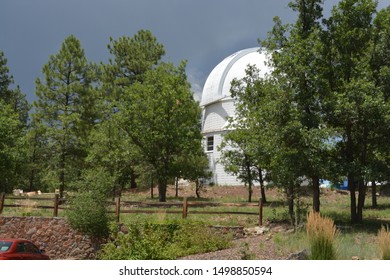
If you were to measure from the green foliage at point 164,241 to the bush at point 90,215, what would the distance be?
2.44 m

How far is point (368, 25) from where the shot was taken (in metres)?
17.9

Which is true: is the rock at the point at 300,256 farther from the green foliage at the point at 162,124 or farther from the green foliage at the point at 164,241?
the green foliage at the point at 162,124

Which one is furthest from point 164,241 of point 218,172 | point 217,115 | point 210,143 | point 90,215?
point 217,115

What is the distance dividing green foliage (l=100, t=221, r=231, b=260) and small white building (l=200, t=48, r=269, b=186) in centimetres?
2243

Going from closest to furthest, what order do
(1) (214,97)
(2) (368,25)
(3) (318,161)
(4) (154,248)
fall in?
(4) (154,248)
(3) (318,161)
(2) (368,25)
(1) (214,97)

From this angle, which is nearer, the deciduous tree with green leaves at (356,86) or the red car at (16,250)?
the red car at (16,250)

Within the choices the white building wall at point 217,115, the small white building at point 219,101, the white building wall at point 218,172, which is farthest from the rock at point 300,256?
the white building wall at point 217,115

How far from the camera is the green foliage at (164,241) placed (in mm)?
12796

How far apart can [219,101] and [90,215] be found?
24.2m

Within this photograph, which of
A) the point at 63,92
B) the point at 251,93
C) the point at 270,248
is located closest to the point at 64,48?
the point at 63,92

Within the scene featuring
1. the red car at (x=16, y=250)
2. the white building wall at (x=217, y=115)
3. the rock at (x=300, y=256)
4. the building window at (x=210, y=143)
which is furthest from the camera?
the building window at (x=210, y=143)

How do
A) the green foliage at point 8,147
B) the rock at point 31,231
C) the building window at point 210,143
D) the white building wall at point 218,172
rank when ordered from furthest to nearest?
1. the building window at point 210,143
2. the white building wall at point 218,172
3. the green foliage at point 8,147
4. the rock at point 31,231

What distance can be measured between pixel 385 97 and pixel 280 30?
5053mm

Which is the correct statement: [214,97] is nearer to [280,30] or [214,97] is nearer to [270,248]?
[280,30]
